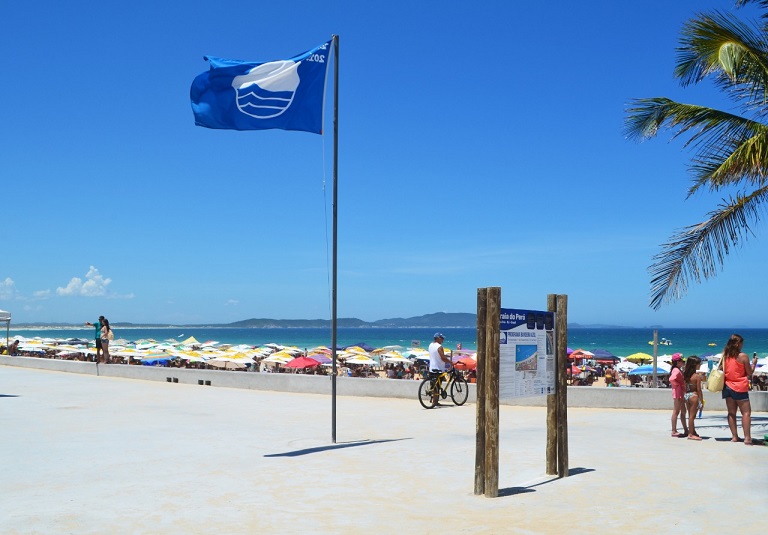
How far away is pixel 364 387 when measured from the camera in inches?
721

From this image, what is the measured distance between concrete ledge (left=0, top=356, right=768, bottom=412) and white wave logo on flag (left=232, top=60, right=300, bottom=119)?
19.2ft

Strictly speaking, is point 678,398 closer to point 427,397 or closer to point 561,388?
point 561,388

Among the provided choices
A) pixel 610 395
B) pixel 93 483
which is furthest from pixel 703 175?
pixel 93 483

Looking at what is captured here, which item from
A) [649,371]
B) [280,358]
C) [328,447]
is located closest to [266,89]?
[328,447]

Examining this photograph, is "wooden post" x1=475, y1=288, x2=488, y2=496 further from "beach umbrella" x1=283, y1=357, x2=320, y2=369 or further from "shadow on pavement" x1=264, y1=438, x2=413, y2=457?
"beach umbrella" x1=283, y1=357, x2=320, y2=369

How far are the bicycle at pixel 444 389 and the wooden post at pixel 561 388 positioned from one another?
22.9 feet

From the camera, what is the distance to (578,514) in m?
6.86

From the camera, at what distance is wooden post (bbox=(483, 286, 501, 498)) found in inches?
296

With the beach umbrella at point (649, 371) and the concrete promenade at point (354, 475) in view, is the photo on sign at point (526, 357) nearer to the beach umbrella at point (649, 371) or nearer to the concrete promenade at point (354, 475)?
the concrete promenade at point (354, 475)

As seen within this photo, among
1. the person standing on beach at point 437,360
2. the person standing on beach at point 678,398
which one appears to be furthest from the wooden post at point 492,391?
the person standing on beach at point 437,360

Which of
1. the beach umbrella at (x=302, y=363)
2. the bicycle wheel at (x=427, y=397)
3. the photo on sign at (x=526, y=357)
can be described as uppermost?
the photo on sign at (x=526, y=357)

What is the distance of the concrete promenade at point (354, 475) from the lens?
6.60 meters

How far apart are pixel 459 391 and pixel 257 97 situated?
310 inches

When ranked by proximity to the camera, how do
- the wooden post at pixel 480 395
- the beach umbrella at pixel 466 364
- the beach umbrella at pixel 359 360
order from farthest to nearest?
1. the beach umbrella at pixel 359 360
2. the beach umbrella at pixel 466 364
3. the wooden post at pixel 480 395
